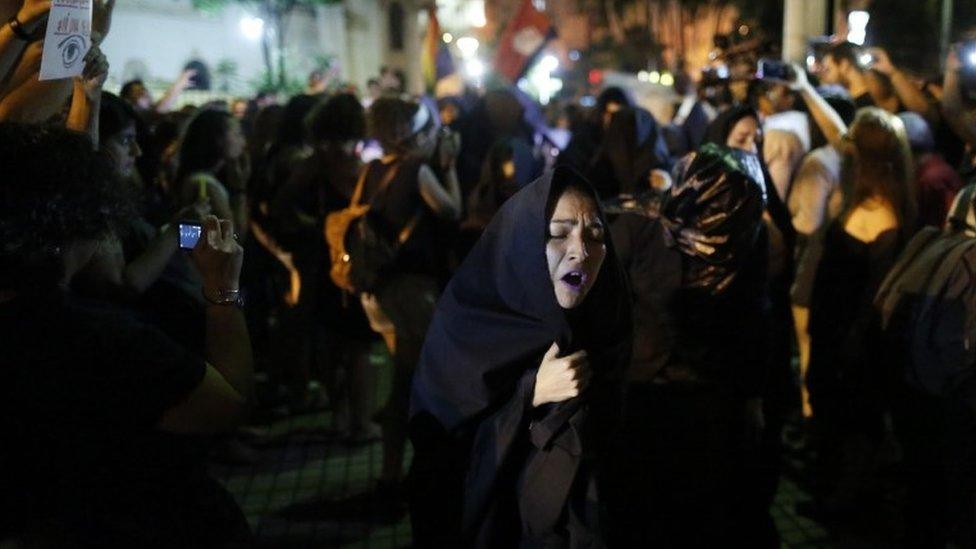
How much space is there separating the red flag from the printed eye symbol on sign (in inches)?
282

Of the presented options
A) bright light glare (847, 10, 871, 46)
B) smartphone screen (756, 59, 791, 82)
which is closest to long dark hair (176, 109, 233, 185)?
smartphone screen (756, 59, 791, 82)

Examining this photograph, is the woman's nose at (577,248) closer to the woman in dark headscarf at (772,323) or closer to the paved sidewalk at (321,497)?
the woman in dark headscarf at (772,323)

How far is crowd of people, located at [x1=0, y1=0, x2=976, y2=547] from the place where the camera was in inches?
74.4

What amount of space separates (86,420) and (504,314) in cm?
109

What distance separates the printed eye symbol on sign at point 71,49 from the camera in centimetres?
234

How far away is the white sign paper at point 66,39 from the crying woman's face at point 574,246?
1.44 metres

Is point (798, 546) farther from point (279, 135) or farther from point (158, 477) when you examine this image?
point (279, 135)

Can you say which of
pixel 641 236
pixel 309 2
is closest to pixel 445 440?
pixel 641 236

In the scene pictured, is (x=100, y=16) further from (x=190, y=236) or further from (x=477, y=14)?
(x=477, y=14)

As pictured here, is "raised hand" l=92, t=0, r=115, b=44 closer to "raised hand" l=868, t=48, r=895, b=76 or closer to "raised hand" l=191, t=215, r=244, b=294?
"raised hand" l=191, t=215, r=244, b=294

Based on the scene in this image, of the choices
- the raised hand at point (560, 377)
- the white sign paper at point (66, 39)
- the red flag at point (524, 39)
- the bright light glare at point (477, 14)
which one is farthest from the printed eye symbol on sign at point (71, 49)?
the bright light glare at point (477, 14)

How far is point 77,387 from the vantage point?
5.96 ft

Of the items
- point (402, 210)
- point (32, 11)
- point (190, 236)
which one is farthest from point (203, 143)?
point (190, 236)

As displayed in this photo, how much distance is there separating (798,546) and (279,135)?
4.50 m
